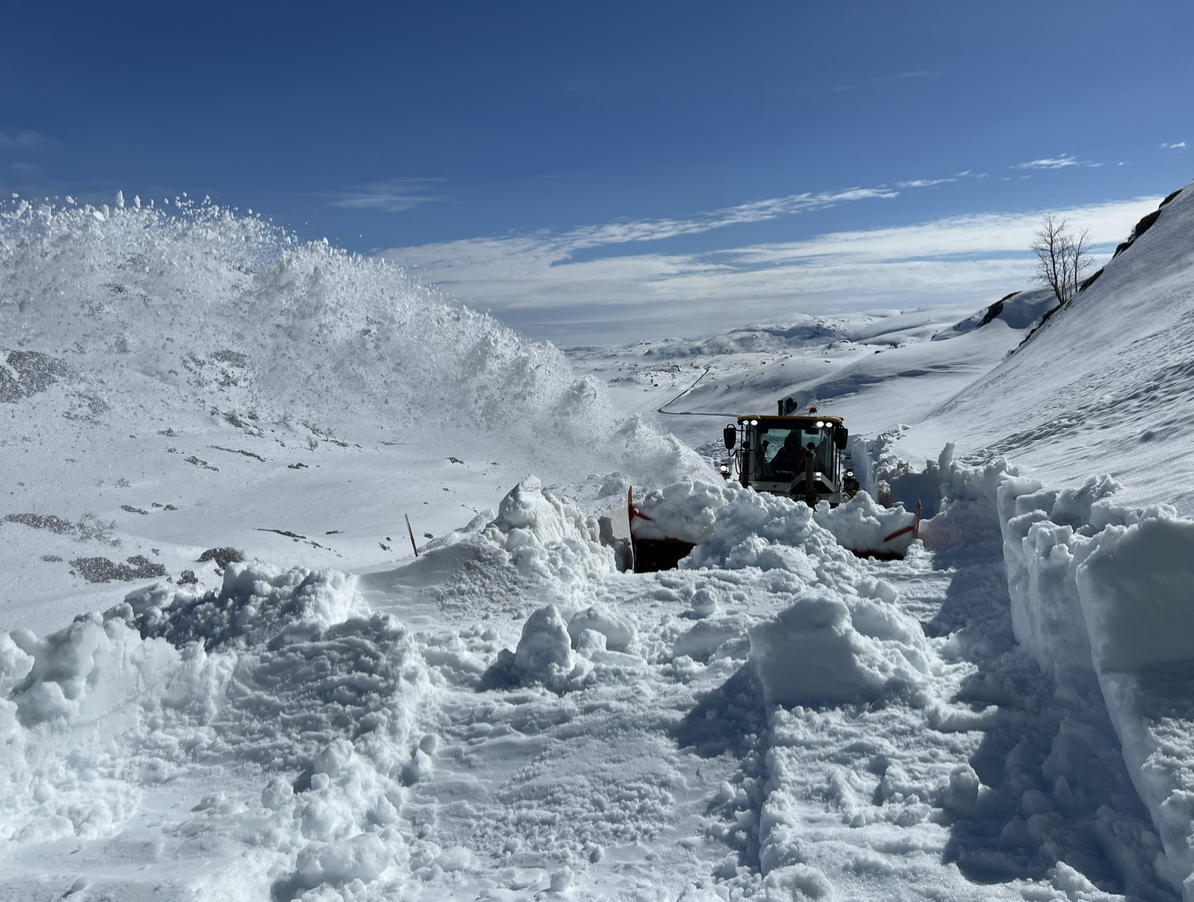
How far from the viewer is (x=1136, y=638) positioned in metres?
3.38

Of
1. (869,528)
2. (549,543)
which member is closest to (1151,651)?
(549,543)

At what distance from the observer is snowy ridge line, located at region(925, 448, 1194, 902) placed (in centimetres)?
277

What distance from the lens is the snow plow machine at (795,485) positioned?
8.75 meters

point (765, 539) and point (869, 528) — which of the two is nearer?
point (765, 539)

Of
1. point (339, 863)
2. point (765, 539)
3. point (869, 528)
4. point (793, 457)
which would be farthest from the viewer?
point (793, 457)

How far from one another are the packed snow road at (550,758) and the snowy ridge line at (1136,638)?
→ 0.15 metres

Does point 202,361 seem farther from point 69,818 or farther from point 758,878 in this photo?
point 758,878

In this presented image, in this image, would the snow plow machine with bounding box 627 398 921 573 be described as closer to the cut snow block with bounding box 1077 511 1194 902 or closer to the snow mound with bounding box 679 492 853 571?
the snow mound with bounding box 679 492 853 571

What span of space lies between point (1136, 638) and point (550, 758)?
2.71 meters

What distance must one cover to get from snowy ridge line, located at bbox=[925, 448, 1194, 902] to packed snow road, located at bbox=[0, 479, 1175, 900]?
153 millimetres

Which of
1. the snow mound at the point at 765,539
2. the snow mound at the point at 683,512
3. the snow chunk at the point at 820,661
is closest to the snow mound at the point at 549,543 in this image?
the snow mound at the point at 683,512

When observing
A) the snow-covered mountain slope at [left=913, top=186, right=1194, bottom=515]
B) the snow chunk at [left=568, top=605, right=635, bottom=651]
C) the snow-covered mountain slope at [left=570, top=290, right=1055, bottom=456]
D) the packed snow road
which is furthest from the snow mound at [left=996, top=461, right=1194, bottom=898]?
the snow-covered mountain slope at [left=570, top=290, right=1055, bottom=456]

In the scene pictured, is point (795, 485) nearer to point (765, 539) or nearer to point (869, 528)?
point (869, 528)

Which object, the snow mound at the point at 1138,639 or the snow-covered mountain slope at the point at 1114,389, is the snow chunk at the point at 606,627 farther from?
the snow-covered mountain slope at the point at 1114,389
